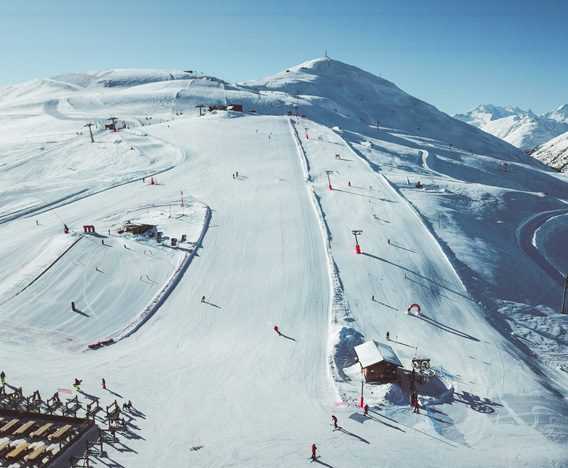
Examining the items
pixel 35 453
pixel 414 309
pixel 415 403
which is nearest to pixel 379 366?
pixel 415 403

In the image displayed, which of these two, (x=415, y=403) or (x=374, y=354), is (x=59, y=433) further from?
(x=415, y=403)

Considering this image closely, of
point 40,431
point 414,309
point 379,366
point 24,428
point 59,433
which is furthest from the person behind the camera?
point 414,309

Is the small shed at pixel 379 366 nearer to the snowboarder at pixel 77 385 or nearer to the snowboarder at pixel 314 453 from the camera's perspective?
the snowboarder at pixel 314 453

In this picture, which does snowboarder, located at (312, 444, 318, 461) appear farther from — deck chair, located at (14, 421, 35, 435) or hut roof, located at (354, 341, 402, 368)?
deck chair, located at (14, 421, 35, 435)

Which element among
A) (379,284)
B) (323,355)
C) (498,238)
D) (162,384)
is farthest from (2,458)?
(498,238)

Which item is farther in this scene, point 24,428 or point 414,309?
point 414,309

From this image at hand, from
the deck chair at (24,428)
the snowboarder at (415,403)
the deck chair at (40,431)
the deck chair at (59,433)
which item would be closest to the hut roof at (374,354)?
the snowboarder at (415,403)

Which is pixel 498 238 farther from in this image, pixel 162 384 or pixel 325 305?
pixel 162 384
